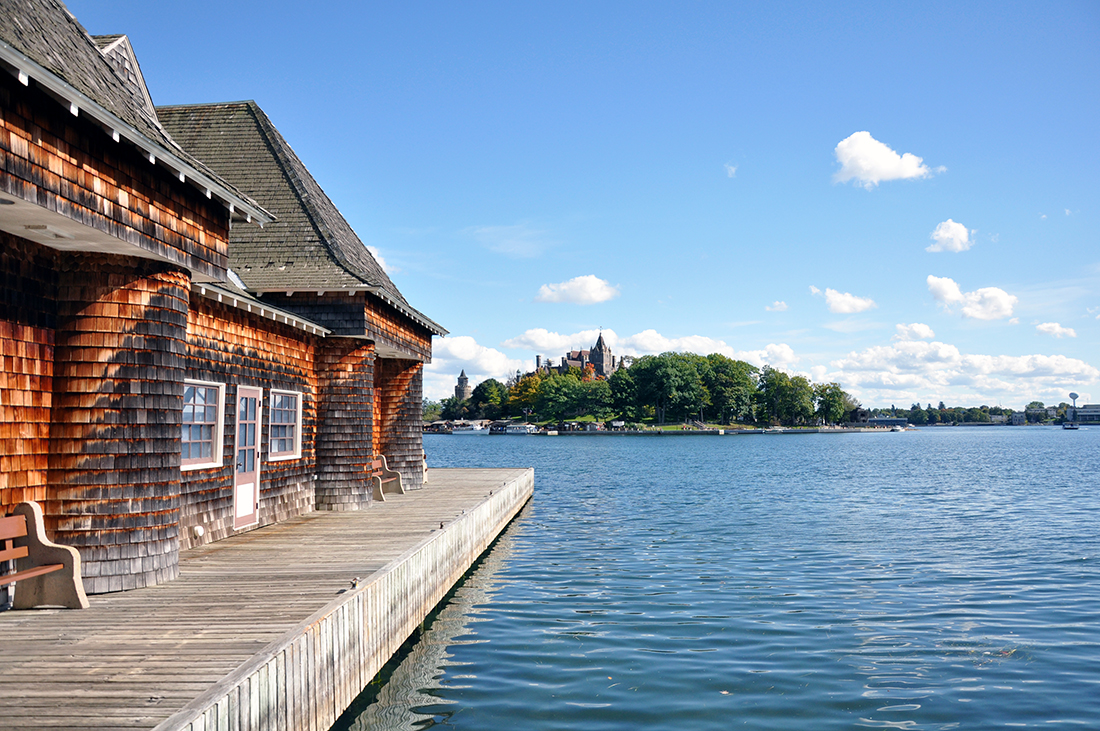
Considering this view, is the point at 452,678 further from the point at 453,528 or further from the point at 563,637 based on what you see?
the point at 453,528

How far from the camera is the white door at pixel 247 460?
12.1 m

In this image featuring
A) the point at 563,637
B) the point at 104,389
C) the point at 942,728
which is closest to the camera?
the point at 942,728

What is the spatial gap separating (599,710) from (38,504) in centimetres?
564

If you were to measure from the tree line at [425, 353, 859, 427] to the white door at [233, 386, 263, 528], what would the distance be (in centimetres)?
12820

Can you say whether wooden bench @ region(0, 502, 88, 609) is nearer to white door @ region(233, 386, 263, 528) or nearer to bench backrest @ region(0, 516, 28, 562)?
bench backrest @ region(0, 516, 28, 562)

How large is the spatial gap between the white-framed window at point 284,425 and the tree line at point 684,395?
415 ft

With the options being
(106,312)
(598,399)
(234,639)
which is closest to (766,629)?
(234,639)

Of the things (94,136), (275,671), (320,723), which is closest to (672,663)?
(320,723)

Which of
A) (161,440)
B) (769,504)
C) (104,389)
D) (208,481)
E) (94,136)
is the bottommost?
(769,504)

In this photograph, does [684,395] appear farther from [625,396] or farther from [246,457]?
[246,457]

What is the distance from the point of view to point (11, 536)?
6.66 metres

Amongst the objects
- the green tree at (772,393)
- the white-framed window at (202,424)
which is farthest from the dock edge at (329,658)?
the green tree at (772,393)

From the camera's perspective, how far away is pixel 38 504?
6.98 meters

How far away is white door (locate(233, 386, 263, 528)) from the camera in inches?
Result: 476
